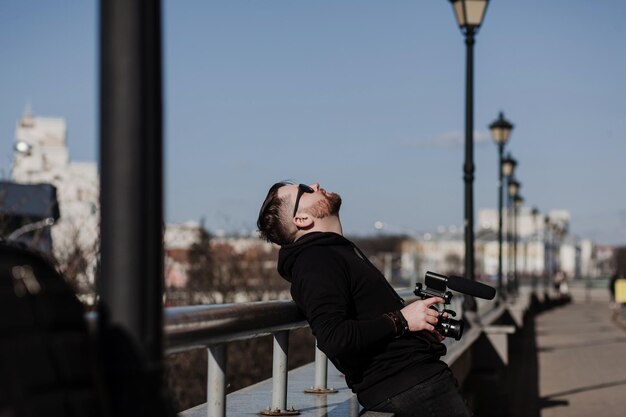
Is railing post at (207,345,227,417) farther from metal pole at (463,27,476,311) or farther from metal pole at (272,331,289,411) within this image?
metal pole at (463,27,476,311)

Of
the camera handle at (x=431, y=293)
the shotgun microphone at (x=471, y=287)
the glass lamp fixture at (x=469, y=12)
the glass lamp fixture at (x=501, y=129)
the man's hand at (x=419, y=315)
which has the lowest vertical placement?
the man's hand at (x=419, y=315)

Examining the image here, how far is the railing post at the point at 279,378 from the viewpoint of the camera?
5.21 metres

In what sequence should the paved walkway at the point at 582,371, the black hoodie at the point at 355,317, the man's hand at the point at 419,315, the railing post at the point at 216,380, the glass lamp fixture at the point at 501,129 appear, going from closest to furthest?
the railing post at the point at 216,380
the black hoodie at the point at 355,317
the man's hand at the point at 419,315
the paved walkway at the point at 582,371
the glass lamp fixture at the point at 501,129

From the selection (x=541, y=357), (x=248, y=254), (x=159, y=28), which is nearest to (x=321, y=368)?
(x=159, y=28)

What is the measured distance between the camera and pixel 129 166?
7.19ft

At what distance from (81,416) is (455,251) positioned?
187 metres

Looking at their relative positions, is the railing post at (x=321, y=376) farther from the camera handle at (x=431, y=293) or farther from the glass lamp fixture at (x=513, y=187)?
the glass lamp fixture at (x=513, y=187)

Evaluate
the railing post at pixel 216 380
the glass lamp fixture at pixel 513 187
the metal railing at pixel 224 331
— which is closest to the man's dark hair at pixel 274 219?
the metal railing at pixel 224 331

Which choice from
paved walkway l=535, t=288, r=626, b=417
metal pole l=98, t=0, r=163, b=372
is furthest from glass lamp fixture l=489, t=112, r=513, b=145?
metal pole l=98, t=0, r=163, b=372

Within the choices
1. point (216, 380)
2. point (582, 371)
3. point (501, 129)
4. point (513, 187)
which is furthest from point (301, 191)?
point (513, 187)

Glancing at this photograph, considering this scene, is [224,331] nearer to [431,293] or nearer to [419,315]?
[419,315]

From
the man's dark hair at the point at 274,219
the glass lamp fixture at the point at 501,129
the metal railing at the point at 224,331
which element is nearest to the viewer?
the metal railing at the point at 224,331

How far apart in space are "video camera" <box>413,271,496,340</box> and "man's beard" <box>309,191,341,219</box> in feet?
1.50

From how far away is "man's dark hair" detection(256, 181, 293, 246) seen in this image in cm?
496
